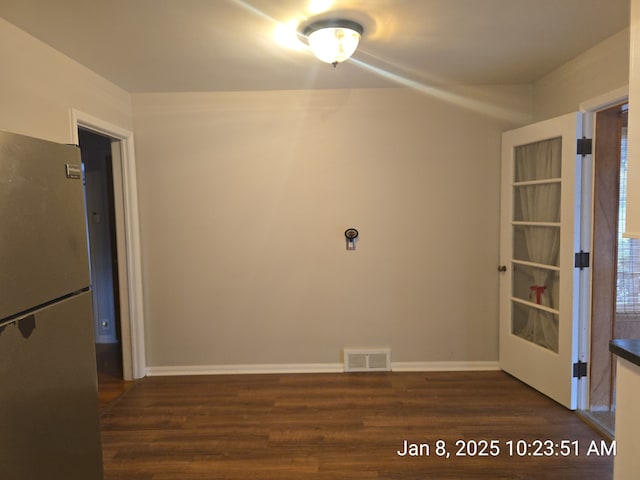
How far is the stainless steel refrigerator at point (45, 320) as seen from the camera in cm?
110

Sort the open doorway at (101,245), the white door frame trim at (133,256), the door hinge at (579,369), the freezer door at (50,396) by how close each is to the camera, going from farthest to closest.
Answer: the open doorway at (101,245) → the white door frame trim at (133,256) → the door hinge at (579,369) → the freezer door at (50,396)

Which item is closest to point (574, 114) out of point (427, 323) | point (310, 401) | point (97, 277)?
point (427, 323)

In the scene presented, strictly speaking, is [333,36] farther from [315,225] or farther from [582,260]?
[582,260]

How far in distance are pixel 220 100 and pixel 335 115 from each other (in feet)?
3.18

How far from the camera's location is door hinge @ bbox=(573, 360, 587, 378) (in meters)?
2.58

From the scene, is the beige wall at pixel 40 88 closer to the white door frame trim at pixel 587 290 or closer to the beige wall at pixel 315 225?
the beige wall at pixel 315 225

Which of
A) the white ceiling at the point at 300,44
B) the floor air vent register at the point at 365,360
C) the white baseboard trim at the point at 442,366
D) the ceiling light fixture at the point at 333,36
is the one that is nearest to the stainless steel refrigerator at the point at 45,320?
the white ceiling at the point at 300,44

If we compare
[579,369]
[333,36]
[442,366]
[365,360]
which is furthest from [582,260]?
[333,36]

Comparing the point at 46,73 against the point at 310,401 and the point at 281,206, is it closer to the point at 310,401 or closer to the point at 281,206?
the point at 281,206

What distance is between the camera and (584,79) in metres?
2.52

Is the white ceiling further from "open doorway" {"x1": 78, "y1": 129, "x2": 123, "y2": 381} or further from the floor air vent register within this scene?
the floor air vent register

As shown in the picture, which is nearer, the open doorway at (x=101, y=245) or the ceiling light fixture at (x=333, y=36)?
the ceiling light fixture at (x=333, y=36)

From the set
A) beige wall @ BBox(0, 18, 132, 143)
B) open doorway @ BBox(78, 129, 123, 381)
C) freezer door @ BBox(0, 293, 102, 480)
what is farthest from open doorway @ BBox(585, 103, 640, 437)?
open doorway @ BBox(78, 129, 123, 381)

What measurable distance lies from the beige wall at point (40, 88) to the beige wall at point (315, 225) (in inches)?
26.2
